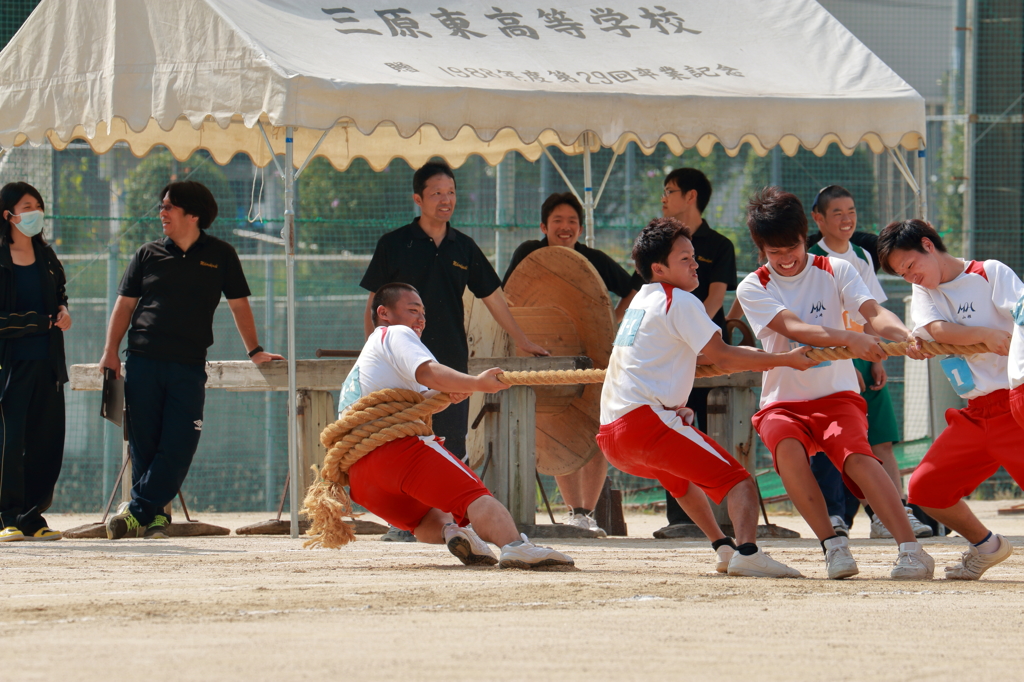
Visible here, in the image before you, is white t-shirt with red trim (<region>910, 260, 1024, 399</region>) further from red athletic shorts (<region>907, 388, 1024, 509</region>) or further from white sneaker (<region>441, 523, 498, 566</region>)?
white sneaker (<region>441, 523, 498, 566</region>)

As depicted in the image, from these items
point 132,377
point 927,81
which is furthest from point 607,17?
point 927,81

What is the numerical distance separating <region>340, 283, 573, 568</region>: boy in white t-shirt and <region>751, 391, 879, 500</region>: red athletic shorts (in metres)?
1.00

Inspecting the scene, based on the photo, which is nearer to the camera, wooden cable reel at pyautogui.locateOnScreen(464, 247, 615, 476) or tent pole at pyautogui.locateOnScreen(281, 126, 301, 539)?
tent pole at pyautogui.locateOnScreen(281, 126, 301, 539)

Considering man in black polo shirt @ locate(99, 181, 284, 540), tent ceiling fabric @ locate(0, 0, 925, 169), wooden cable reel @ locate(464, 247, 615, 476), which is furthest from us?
wooden cable reel @ locate(464, 247, 615, 476)

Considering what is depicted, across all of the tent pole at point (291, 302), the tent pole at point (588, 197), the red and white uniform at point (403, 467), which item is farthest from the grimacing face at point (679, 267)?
Answer: the tent pole at point (588, 197)

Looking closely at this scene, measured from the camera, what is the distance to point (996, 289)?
5.20 meters

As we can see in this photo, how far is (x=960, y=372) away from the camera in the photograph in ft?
17.2

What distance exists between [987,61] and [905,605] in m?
9.66

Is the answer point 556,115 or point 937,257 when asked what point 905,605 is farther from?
point 556,115

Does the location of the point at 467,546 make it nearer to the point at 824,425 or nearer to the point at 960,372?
the point at 824,425

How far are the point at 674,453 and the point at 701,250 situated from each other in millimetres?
2959

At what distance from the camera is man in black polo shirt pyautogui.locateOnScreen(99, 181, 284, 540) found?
7.60 m

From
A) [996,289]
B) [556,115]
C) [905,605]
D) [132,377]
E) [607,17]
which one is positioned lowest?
[905,605]

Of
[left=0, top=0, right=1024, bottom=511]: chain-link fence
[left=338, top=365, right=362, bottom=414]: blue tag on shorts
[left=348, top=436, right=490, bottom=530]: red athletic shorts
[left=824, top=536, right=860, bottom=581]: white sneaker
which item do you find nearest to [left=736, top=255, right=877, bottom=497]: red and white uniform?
[left=824, top=536, right=860, bottom=581]: white sneaker
